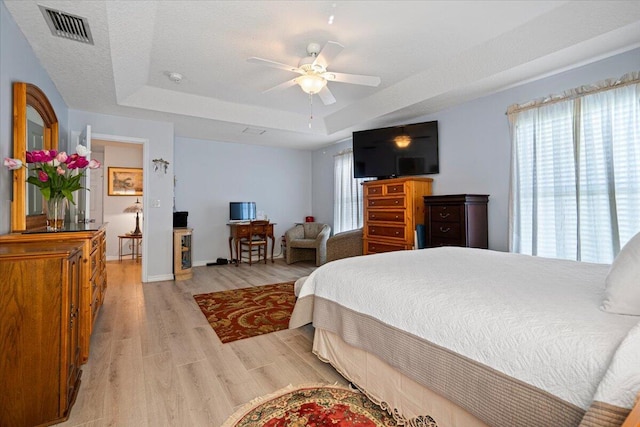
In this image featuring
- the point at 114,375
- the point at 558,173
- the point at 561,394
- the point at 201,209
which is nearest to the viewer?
the point at 561,394

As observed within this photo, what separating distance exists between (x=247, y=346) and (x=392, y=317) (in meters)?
1.40

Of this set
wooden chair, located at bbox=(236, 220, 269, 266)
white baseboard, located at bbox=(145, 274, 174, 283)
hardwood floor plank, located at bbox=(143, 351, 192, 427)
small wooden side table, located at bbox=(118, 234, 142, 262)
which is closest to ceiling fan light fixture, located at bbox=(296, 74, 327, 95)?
hardwood floor plank, located at bbox=(143, 351, 192, 427)

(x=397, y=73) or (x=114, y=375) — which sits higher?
(x=397, y=73)

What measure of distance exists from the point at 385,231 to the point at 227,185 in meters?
3.49

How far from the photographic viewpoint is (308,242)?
5.91 m

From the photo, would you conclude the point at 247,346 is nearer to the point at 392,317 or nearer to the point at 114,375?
the point at 114,375

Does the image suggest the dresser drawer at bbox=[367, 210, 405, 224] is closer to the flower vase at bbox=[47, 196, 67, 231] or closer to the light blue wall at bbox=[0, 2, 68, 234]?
the flower vase at bbox=[47, 196, 67, 231]

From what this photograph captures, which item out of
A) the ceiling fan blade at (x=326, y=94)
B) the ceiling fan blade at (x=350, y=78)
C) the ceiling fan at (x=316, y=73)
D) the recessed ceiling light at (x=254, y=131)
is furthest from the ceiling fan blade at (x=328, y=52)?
the recessed ceiling light at (x=254, y=131)

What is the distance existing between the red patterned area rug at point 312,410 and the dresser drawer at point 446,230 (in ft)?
7.45

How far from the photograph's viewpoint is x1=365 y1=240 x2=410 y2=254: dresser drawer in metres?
4.06

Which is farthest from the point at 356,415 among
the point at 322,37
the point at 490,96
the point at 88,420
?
the point at 490,96

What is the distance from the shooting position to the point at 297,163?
23.0 ft

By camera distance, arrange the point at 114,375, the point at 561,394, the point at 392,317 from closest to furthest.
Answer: the point at 561,394
the point at 392,317
the point at 114,375

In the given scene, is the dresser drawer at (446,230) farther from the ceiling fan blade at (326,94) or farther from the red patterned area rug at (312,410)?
the red patterned area rug at (312,410)
